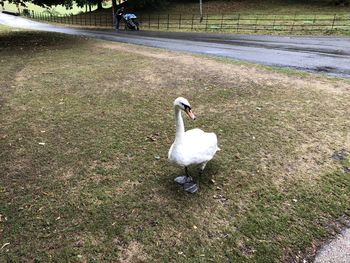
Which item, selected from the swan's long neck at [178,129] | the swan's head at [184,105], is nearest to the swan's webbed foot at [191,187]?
the swan's long neck at [178,129]

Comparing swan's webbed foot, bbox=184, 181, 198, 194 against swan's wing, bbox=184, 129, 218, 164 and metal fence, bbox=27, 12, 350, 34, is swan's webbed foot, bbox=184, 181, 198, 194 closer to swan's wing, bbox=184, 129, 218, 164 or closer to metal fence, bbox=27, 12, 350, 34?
swan's wing, bbox=184, 129, 218, 164

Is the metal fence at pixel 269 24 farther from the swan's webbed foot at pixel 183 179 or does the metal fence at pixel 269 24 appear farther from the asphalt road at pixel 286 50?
the swan's webbed foot at pixel 183 179

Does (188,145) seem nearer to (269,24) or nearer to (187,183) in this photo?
(187,183)

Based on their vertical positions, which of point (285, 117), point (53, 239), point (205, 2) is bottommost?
point (53, 239)

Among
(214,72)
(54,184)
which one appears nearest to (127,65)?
(214,72)


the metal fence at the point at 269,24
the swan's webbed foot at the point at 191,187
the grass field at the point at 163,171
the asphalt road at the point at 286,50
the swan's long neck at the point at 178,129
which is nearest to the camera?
the grass field at the point at 163,171

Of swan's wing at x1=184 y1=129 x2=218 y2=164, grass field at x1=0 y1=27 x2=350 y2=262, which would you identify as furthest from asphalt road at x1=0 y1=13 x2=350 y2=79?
swan's wing at x1=184 y1=129 x2=218 y2=164

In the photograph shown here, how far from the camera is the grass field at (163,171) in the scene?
4602 millimetres

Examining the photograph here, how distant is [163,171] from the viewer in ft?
20.3

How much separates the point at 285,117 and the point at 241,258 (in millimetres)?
4921

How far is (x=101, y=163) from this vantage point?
6.44 m

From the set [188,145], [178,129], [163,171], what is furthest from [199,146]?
[163,171]

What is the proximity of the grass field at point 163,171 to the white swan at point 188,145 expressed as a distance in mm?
667

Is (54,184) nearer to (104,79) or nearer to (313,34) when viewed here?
(104,79)
